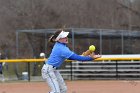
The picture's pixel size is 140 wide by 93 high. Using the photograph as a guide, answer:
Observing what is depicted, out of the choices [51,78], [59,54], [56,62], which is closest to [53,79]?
[51,78]

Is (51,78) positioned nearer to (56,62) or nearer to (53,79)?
(53,79)

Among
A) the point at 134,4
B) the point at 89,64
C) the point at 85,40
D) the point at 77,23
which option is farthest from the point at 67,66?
the point at 134,4

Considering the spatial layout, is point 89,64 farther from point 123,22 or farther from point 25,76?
point 123,22

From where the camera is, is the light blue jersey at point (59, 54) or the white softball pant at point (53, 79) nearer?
the light blue jersey at point (59, 54)

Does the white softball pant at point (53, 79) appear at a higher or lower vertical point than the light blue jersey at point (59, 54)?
lower

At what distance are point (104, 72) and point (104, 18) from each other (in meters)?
12.5

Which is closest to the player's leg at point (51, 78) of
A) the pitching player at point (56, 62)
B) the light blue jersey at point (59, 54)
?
the pitching player at point (56, 62)

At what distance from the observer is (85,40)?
3167 centimetres

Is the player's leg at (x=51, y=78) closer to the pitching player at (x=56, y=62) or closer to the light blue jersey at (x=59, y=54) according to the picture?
the pitching player at (x=56, y=62)

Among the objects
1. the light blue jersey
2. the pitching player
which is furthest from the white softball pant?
the light blue jersey

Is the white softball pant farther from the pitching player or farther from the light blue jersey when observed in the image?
the light blue jersey

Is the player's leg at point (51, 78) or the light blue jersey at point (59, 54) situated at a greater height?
the light blue jersey at point (59, 54)

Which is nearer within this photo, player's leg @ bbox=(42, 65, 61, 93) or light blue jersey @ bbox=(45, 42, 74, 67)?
light blue jersey @ bbox=(45, 42, 74, 67)

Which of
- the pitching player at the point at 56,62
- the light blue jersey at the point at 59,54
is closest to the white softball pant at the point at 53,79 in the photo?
the pitching player at the point at 56,62
